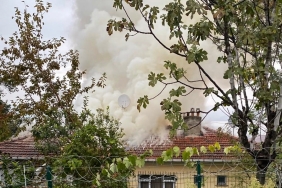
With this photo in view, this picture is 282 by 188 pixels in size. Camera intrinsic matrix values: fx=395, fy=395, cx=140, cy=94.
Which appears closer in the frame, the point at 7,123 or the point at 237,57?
the point at 237,57

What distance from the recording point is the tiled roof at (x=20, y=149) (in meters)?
11.2

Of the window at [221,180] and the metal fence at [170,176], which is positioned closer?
the metal fence at [170,176]

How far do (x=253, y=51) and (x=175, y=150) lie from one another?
155 cm

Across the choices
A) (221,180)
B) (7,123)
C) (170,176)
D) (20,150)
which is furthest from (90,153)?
(20,150)

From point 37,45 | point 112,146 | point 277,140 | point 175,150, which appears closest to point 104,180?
point 112,146

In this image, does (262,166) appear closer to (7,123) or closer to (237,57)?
(237,57)

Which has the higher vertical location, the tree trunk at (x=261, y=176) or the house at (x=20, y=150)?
the house at (x=20, y=150)

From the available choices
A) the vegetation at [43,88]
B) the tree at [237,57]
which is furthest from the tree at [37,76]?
the tree at [237,57]

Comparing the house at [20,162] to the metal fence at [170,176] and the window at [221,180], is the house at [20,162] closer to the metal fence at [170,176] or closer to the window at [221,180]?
the metal fence at [170,176]

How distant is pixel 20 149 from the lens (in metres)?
12.2

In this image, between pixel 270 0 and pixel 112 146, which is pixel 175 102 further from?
pixel 112 146

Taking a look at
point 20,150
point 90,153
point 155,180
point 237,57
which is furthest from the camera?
point 20,150

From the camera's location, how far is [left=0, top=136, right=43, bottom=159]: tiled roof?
11.2 meters

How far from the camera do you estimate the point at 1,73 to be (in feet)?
36.0
